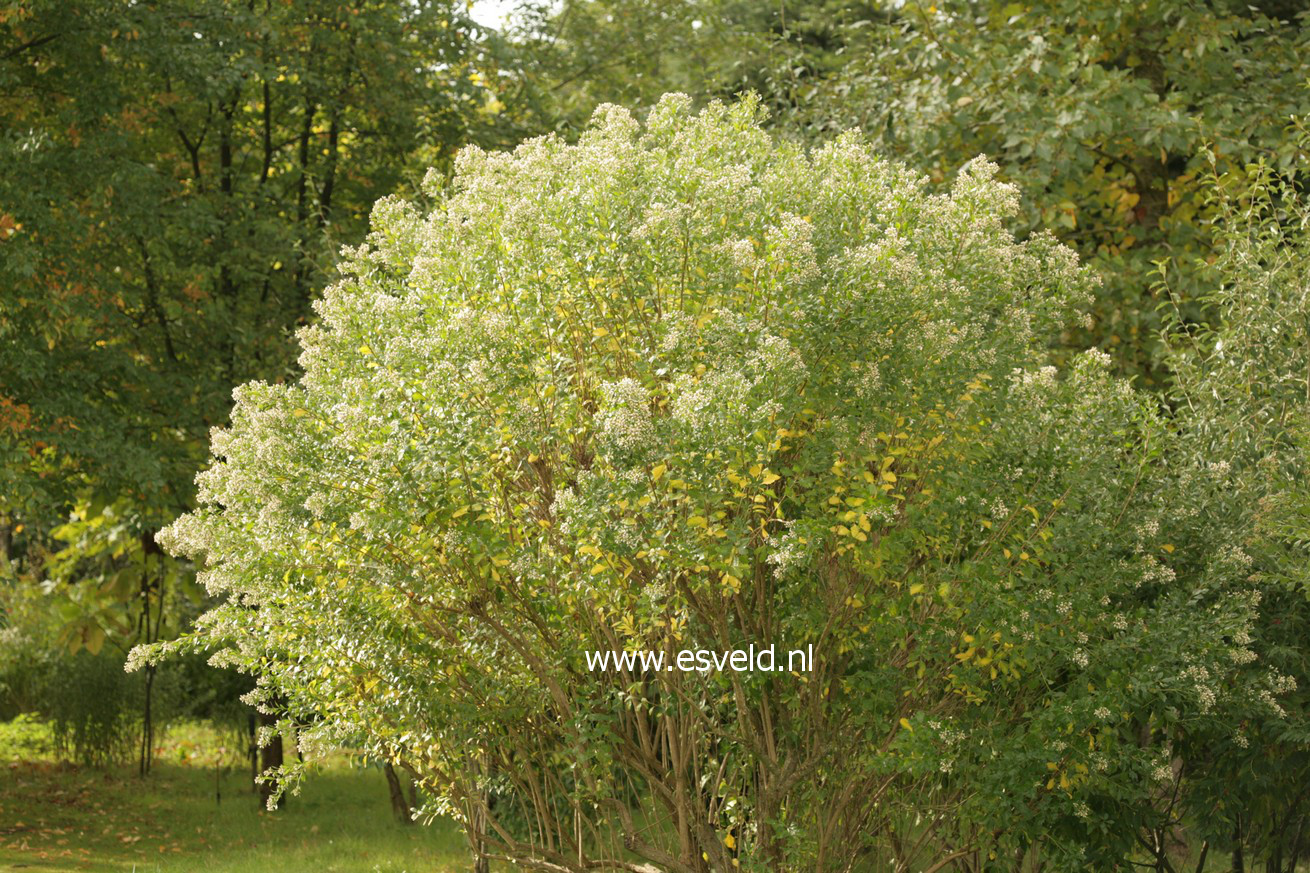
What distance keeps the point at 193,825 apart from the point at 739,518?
390 inches

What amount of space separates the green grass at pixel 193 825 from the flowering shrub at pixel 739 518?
5.00m

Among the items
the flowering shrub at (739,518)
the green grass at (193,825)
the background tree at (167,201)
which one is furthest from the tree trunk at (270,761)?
the flowering shrub at (739,518)

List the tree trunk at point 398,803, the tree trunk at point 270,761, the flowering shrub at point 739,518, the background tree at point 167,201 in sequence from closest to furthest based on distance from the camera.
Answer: the flowering shrub at point 739,518 → the background tree at point 167,201 → the tree trunk at point 398,803 → the tree trunk at point 270,761

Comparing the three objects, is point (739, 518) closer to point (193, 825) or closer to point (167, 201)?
point (167, 201)

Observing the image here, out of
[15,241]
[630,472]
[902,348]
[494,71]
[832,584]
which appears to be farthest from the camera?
[494,71]

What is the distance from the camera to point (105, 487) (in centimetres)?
1150

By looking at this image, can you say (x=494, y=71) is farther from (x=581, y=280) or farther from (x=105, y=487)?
(x=581, y=280)

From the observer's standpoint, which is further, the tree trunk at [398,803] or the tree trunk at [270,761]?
the tree trunk at [270,761]

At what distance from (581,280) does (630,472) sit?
1.14 metres

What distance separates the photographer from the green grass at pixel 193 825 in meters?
10.7

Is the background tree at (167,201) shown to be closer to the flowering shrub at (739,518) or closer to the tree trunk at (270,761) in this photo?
the tree trunk at (270,761)

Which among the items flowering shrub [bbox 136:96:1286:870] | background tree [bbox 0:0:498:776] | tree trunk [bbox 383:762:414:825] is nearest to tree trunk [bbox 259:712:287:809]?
tree trunk [bbox 383:762:414:825]

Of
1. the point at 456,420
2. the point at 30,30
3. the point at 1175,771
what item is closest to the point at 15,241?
the point at 30,30

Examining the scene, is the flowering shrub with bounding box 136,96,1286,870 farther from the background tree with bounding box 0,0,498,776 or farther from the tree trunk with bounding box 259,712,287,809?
the tree trunk with bounding box 259,712,287,809
